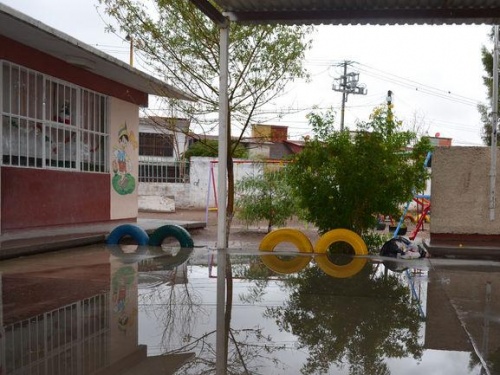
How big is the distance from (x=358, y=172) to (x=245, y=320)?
16.3ft

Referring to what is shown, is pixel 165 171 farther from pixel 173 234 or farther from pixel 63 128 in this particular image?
pixel 173 234

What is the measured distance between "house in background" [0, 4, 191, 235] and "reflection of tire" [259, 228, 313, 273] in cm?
371

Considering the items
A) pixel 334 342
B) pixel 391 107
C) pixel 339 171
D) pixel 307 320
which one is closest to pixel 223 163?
pixel 339 171

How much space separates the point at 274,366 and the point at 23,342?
81.2 inches

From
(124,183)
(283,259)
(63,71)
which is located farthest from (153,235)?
(124,183)

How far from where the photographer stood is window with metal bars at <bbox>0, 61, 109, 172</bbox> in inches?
415

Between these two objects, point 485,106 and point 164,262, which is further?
point 485,106

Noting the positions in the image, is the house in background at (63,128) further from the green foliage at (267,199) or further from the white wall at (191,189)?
the white wall at (191,189)

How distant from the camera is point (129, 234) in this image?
10570 mm

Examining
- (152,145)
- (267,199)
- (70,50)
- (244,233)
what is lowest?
(244,233)

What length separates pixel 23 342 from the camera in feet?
14.0

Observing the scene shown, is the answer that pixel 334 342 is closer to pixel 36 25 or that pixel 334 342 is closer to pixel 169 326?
pixel 169 326

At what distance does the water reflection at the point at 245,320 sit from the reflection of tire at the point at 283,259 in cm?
29

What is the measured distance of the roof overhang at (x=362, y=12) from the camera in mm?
8422
